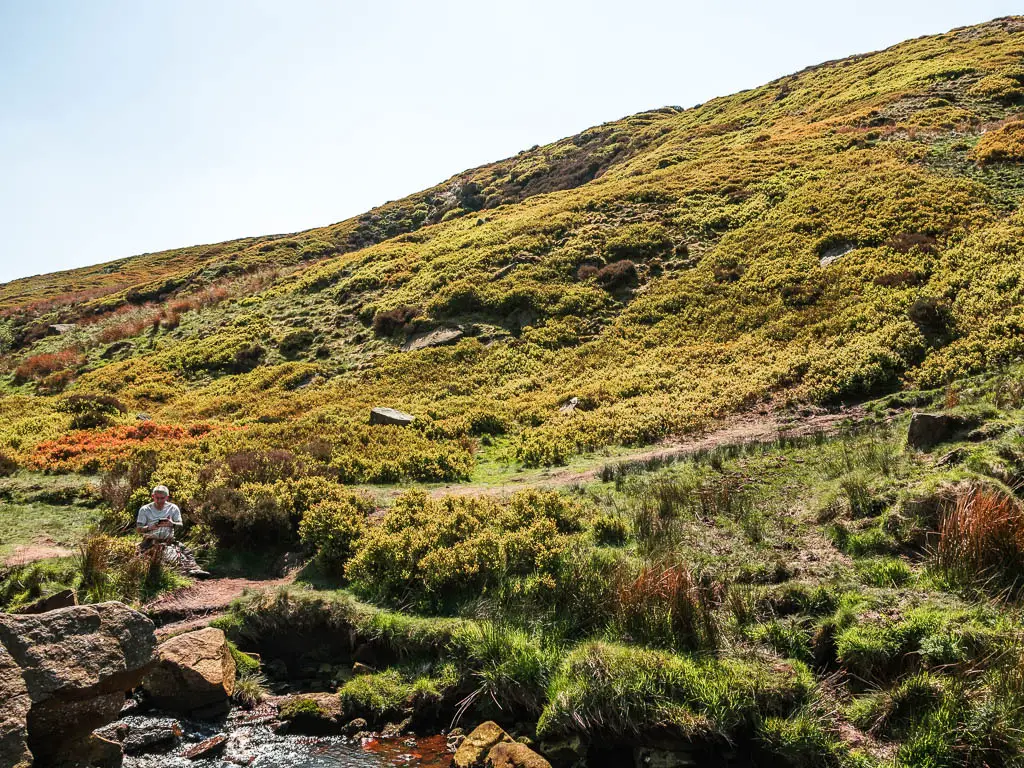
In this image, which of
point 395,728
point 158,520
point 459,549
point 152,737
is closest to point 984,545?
point 459,549

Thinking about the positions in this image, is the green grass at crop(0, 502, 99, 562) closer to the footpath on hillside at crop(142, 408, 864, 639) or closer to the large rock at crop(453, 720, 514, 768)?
the footpath on hillside at crop(142, 408, 864, 639)

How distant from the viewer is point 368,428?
75.0ft

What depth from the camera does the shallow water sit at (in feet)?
25.9

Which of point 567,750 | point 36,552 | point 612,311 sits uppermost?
point 612,311

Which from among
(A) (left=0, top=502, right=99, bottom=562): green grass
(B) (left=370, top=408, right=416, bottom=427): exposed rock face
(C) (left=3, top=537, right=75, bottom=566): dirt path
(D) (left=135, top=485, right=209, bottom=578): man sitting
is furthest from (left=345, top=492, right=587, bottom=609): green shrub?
(B) (left=370, top=408, right=416, bottom=427): exposed rock face

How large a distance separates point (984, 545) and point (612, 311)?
2691 centimetres

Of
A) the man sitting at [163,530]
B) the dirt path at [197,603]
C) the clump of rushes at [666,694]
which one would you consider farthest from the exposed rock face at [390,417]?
the clump of rushes at [666,694]

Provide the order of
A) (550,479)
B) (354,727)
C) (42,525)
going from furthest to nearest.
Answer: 1. (550,479)
2. (42,525)
3. (354,727)

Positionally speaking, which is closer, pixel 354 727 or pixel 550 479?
pixel 354 727

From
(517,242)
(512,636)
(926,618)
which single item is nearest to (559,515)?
(512,636)

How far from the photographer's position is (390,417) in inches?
955

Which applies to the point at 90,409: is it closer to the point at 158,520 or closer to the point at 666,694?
the point at 158,520

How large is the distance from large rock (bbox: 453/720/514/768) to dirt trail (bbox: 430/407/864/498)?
26.5 feet

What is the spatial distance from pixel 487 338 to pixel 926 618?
91.3ft
